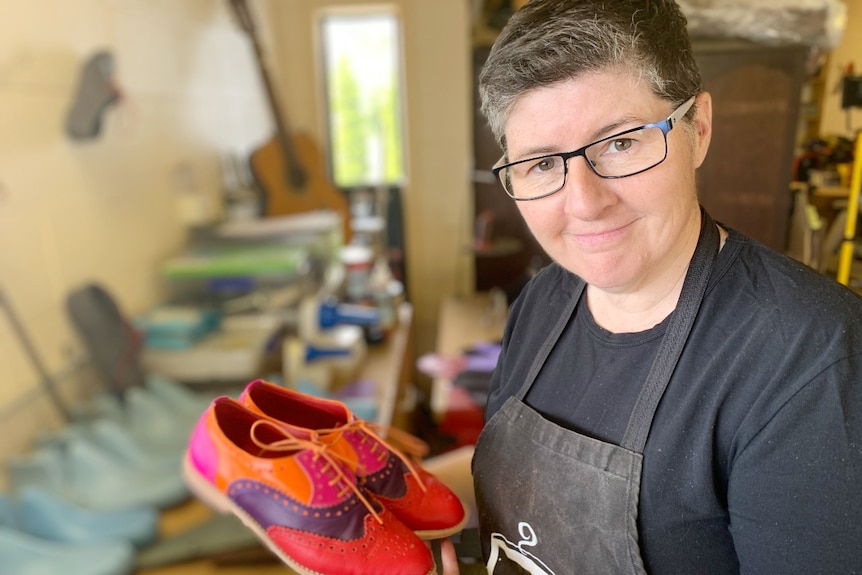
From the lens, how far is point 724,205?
0.69m

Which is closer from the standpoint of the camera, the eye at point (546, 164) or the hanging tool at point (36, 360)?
the eye at point (546, 164)

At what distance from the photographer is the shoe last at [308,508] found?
0.60m

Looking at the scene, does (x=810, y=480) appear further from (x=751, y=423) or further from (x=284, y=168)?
(x=284, y=168)

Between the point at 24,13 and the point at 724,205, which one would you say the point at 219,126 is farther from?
the point at 724,205

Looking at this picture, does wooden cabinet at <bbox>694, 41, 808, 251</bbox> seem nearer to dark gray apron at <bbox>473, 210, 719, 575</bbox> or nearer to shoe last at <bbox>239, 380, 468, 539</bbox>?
dark gray apron at <bbox>473, 210, 719, 575</bbox>

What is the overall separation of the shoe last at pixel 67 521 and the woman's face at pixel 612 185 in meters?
0.81

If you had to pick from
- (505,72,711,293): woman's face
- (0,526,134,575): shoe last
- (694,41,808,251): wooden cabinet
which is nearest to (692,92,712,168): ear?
(505,72,711,293): woman's face

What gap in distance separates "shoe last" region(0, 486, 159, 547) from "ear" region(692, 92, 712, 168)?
95cm

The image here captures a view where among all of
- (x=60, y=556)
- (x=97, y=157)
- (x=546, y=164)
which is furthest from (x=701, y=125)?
(x=97, y=157)

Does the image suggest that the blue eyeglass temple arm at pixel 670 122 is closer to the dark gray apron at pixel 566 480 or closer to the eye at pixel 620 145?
the eye at pixel 620 145

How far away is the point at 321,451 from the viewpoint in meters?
0.63

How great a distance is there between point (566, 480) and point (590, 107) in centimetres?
36

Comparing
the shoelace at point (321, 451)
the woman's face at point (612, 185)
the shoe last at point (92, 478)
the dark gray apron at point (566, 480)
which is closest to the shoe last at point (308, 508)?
the shoelace at point (321, 451)

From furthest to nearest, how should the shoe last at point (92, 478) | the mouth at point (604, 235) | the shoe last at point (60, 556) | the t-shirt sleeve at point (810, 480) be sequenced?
the shoe last at point (92, 478) < the shoe last at point (60, 556) < the mouth at point (604, 235) < the t-shirt sleeve at point (810, 480)
